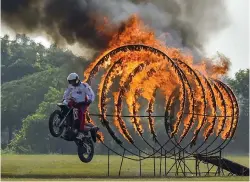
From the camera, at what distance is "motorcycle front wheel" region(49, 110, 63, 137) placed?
114 feet

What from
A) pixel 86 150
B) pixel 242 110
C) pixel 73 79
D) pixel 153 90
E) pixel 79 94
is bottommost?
pixel 86 150

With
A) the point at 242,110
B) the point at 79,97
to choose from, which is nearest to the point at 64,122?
the point at 79,97

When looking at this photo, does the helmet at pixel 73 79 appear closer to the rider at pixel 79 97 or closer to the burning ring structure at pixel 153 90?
the rider at pixel 79 97

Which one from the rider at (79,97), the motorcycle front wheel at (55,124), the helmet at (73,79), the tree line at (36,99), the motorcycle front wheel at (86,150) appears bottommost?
the motorcycle front wheel at (86,150)

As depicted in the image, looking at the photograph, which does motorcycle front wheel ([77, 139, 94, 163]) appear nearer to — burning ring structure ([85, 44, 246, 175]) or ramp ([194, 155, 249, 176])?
burning ring structure ([85, 44, 246, 175])

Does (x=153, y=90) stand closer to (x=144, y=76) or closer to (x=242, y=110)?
(x=144, y=76)

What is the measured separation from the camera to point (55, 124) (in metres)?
35.1

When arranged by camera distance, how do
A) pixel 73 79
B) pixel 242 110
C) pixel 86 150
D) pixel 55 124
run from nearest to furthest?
pixel 73 79
pixel 55 124
pixel 86 150
pixel 242 110

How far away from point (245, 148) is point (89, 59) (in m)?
93.1

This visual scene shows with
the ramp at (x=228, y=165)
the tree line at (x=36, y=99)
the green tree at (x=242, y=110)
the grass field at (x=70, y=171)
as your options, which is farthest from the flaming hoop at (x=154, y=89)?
the green tree at (x=242, y=110)

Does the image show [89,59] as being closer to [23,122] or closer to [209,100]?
[209,100]

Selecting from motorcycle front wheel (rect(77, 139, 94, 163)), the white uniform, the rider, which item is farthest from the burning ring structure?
the white uniform

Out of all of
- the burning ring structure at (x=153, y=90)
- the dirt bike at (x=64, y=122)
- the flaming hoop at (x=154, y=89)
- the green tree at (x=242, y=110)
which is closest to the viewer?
the dirt bike at (x=64, y=122)

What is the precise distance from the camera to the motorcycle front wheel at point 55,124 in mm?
34875
